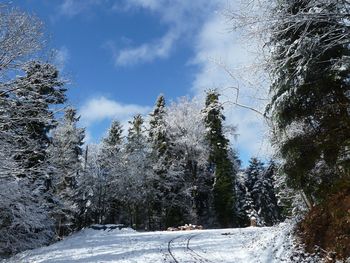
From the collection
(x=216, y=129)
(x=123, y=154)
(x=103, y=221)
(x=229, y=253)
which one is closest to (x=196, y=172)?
(x=216, y=129)

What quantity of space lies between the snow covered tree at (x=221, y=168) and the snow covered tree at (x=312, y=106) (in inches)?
1123

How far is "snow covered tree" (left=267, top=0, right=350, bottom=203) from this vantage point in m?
11.5

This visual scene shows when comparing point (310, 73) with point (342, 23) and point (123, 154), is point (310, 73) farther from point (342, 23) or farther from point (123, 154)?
point (123, 154)

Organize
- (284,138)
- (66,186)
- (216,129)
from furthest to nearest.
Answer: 1. (216,129)
2. (66,186)
3. (284,138)

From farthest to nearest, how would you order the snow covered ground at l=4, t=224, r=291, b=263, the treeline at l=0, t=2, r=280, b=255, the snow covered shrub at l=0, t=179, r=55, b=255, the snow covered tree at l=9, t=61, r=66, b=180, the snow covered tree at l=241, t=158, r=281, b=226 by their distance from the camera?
the snow covered tree at l=241, t=158, r=281, b=226
the treeline at l=0, t=2, r=280, b=255
the snow covered shrub at l=0, t=179, r=55, b=255
the snow covered ground at l=4, t=224, r=291, b=263
the snow covered tree at l=9, t=61, r=66, b=180

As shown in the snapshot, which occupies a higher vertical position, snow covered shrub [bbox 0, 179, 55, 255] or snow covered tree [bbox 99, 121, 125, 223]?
snow covered tree [bbox 99, 121, 125, 223]

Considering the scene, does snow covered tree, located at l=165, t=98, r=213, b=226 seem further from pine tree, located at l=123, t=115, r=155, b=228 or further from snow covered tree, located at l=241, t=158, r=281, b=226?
snow covered tree, located at l=241, t=158, r=281, b=226

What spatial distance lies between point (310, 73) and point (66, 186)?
3548 centimetres

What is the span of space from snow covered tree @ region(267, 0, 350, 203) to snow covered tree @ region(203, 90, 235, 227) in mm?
28512

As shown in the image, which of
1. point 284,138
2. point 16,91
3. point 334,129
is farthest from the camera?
point 284,138

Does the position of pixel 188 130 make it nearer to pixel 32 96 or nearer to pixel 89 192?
pixel 89 192

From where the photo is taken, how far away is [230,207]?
44094 mm

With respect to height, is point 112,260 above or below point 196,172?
below

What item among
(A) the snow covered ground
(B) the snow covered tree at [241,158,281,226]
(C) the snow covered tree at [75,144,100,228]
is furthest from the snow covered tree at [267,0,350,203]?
(B) the snow covered tree at [241,158,281,226]
